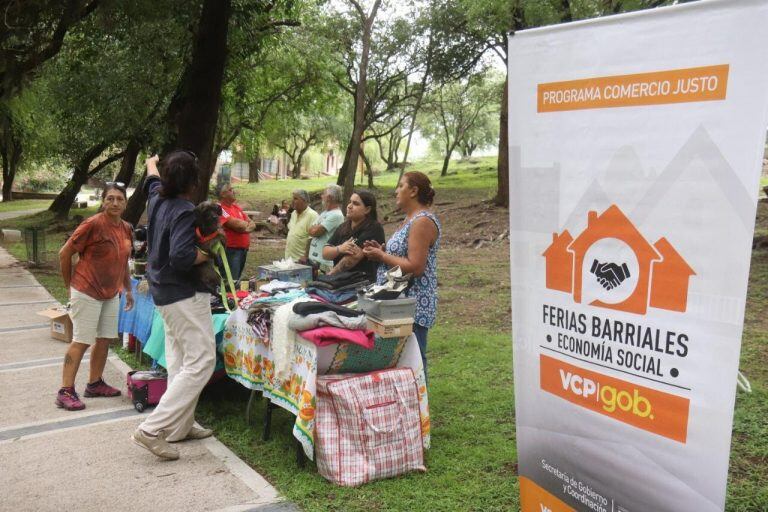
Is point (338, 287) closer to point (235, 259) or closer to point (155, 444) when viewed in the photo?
point (155, 444)

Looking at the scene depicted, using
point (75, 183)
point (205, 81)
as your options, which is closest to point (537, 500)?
point (205, 81)

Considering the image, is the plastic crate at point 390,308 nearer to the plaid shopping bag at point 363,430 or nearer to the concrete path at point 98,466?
the plaid shopping bag at point 363,430

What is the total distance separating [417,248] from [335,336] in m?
0.84

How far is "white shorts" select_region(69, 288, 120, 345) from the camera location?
5.31 m

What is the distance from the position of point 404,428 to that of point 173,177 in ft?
7.20

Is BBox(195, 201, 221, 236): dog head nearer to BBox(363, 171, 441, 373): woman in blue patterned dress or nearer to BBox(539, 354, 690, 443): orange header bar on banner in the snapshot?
BBox(363, 171, 441, 373): woman in blue patterned dress

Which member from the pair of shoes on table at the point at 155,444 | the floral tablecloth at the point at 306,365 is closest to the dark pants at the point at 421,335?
the floral tablecloth at the point at 306,365

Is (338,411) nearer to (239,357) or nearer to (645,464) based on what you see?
(239,357)

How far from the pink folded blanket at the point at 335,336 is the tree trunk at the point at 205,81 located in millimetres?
6156

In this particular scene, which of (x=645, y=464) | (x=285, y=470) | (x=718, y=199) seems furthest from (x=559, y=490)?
(x=285, y=470)

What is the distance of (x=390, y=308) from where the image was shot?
4191 millimetres

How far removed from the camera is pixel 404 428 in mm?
4293

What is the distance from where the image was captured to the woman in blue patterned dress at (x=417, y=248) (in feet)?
14.5

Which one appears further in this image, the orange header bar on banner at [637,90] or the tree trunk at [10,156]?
the tree trunk at [10,156]
